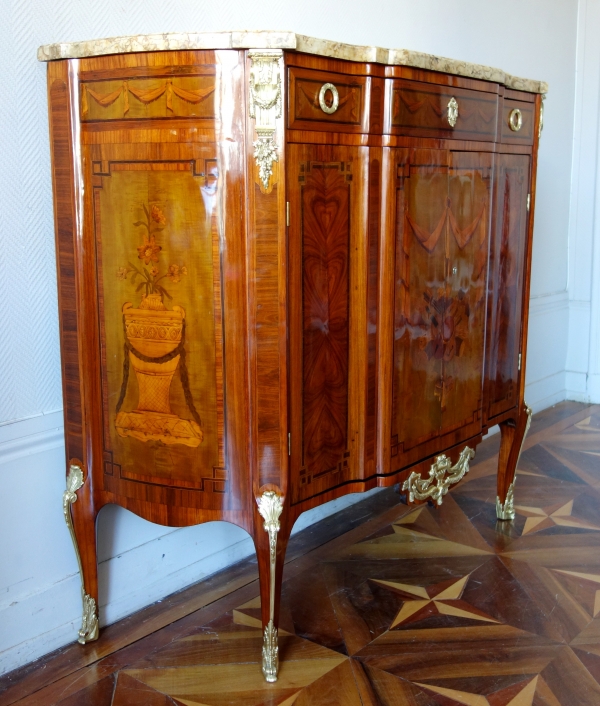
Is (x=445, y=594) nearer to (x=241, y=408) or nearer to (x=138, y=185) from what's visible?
(x=241, y=408)

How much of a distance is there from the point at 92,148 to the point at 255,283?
453 millimetres

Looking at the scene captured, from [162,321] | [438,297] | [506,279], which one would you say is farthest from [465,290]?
[162,321]

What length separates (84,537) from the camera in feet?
6.07

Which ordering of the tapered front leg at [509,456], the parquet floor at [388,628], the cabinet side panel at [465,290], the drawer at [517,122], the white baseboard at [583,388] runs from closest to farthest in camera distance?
the parquet floor at [388,628] < the cabinet side panel at [465,290] < the drawer at [517,122] < the tapered front leg at [509,456] < the white baseboard at [583,388]

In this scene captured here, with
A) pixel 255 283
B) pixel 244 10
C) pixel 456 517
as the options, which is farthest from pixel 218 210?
pixel 456 517

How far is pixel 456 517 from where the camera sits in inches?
105

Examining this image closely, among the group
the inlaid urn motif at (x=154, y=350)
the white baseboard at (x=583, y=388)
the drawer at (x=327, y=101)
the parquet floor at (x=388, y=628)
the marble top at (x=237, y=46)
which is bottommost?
the parquet floor at (x=388, y=628)

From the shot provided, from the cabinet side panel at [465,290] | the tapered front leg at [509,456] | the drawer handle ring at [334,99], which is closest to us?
the drawer handle ring at [334,99]

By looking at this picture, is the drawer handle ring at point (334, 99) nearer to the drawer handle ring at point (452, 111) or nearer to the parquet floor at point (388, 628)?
the drawer handle ring at point (452, 111)

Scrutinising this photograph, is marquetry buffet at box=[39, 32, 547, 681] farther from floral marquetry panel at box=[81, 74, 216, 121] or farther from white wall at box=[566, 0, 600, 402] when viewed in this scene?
white wall at box=[566, 0, 600, 402]

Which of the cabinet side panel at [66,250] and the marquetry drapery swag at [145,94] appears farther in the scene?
the cabinet side panel at [66,250]

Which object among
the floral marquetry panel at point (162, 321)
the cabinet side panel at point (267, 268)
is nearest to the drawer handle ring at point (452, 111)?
the cabinet side panel at point (267, 268)

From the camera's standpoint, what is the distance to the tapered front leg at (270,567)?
65.5 inches

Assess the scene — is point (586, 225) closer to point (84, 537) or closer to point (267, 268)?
point (267, 268)
